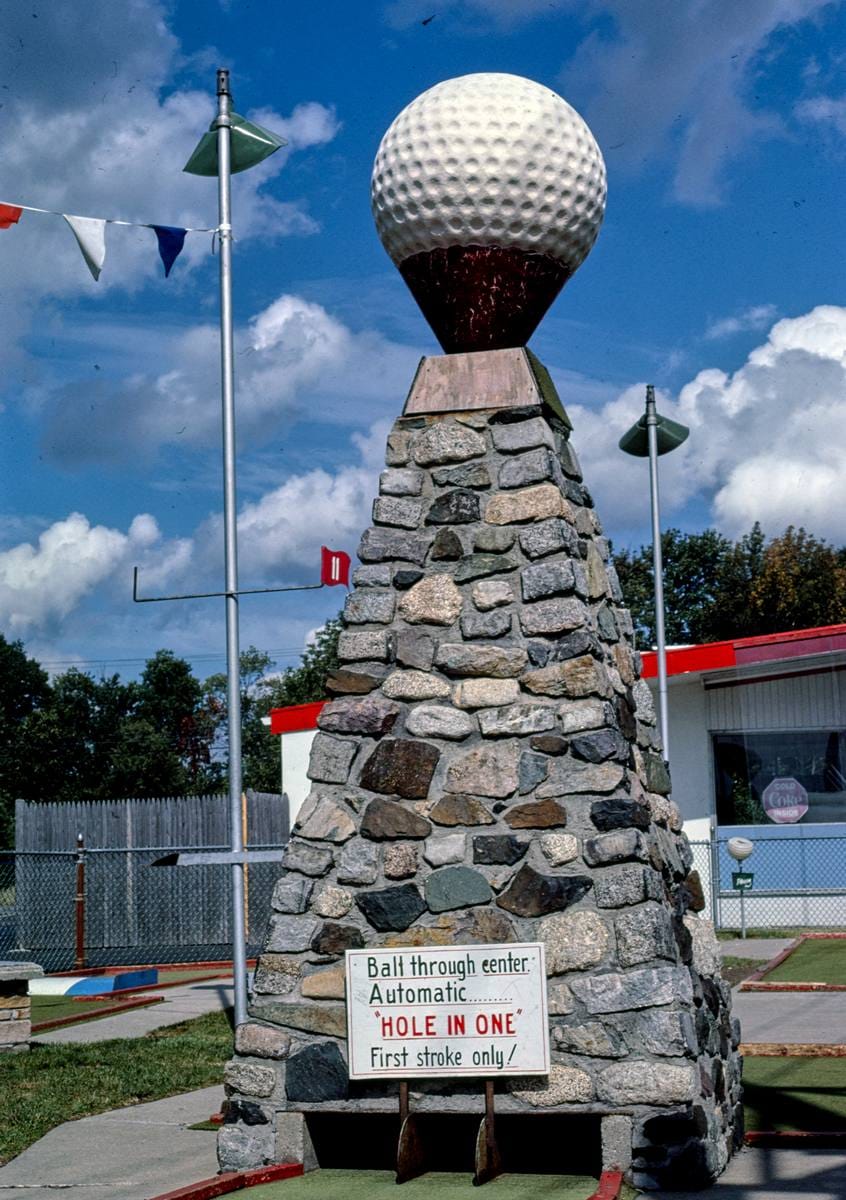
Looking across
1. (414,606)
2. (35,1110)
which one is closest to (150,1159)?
(35,1110)

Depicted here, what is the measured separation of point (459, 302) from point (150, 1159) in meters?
4.64

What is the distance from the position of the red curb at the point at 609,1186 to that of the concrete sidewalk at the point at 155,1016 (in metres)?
7.17

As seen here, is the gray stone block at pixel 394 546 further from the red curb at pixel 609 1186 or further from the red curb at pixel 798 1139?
the red curb at pixel 798 1139

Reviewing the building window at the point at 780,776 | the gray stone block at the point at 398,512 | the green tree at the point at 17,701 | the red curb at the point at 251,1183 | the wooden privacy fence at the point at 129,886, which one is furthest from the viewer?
the green tree at the point at 17,701

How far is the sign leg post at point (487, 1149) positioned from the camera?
6.28m

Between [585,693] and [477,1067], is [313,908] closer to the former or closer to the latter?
[477,1067]

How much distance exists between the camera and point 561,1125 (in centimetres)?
709

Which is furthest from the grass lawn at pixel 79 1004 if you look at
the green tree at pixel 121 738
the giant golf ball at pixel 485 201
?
the green tree at pixel 121 738

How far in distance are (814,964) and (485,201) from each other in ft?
39.7

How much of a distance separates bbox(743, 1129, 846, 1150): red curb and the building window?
14.9 meters

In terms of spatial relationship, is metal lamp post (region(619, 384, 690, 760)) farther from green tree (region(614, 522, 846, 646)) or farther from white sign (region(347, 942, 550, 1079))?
green tree (region(614, 522, 846, 646))

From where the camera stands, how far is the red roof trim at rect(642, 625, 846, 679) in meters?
20.5

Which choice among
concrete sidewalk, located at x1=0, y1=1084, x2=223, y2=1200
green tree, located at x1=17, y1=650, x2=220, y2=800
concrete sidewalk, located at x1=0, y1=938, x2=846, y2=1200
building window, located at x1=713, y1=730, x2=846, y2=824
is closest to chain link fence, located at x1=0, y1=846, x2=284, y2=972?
building window, located at x1=713, y1=730, x2=846, y2=824

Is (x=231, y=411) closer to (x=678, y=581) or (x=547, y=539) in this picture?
(x=547, y=539)
